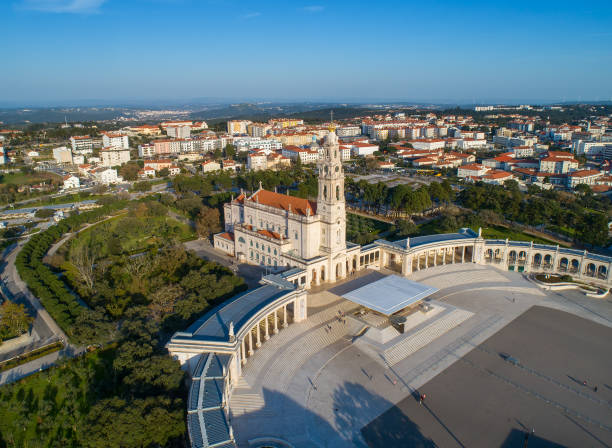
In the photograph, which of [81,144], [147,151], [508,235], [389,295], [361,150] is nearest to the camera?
[389,295]

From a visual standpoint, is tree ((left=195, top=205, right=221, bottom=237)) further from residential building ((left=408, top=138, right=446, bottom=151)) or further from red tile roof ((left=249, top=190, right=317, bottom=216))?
residential building ((left=408, top=138, right=446, bottom=151))

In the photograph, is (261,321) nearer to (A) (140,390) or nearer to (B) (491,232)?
(A) (140,390)

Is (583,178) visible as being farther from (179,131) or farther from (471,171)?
(179,131)

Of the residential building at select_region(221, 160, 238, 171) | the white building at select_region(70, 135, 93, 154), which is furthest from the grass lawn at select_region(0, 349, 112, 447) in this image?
the white building at select_region(70, 135, 93, 154)

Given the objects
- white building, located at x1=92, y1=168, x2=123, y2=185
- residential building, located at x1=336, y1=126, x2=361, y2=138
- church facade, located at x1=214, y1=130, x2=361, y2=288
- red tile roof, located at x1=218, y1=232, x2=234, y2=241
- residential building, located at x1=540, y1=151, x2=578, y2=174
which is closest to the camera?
church facade, located at x1=214, y1=130, x2=361, y2=288

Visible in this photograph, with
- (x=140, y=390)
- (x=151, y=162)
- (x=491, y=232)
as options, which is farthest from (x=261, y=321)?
(x=151, y=162)

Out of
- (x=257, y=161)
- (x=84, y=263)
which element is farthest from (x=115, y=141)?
(x=84, y=263)
